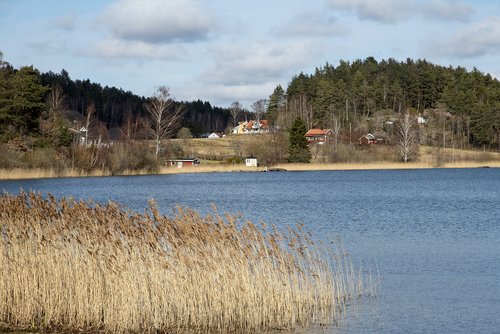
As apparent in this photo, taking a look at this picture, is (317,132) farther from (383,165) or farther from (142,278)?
(142,278)

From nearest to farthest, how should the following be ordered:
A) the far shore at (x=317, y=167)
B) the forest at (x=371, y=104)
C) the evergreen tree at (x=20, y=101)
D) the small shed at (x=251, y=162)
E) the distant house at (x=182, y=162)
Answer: the evergreen tree at (x=20, y=101), the far shore at (x=317, y=167), the distant house at (x=182, y=162), the small shed at (x=251, y=162), the forest at (x=371, y=104)

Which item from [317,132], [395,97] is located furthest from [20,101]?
[395,97]

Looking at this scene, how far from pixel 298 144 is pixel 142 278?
8231 cm

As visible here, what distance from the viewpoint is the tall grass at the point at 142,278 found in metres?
13.2

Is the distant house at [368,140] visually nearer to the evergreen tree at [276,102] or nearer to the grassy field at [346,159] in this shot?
the grassy field at [346,159]

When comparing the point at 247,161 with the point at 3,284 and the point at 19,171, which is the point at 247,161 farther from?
the point at 3,284

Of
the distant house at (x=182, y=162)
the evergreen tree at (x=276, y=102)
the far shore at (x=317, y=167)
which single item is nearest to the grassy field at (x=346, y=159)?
the far shore at (x=317, y=167)

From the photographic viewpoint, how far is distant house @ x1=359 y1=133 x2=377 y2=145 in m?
115

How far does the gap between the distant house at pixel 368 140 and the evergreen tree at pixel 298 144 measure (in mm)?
19419

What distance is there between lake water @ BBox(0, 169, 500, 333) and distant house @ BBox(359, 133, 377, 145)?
5419cm

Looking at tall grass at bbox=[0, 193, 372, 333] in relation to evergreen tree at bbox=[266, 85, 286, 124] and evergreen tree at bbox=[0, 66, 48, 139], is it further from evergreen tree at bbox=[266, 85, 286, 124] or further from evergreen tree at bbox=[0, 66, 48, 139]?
evergreen tree at bbox=[266, 85, 286, 124]

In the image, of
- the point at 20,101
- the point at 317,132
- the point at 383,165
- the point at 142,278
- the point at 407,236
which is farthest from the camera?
the point at 317,132

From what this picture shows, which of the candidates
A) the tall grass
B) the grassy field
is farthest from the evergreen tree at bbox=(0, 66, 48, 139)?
the tall grass

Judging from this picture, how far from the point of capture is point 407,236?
27.5 meters
